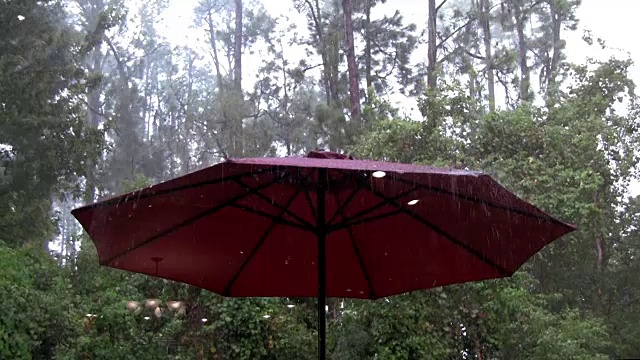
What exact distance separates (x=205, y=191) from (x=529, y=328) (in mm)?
4508

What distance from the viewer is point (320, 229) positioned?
2.97m

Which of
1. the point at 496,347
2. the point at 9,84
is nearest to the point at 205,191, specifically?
the point at 496,347

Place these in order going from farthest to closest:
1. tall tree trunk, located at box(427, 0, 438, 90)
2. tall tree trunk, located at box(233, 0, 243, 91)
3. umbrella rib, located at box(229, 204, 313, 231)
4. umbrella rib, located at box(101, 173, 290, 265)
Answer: tall tree trunk, located at box(233, 0, 243, 91) → tall tree trunk, located at box(427, 0, 438, 90) → umbrella rib, located at box(229, 204, 313, 231) → umbrella rib, located at box(101, 173, 290, 265)

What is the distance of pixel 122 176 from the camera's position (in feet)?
70.7

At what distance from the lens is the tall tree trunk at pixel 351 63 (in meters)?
15.1

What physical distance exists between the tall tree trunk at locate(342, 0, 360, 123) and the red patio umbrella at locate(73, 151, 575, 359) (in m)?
10.8

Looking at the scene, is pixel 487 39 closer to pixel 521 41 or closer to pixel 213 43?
pixel 521 41

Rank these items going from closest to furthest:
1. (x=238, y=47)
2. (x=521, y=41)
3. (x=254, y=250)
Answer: (x=254, y=250)
(x=521, y=41)
(x=238, y=47)

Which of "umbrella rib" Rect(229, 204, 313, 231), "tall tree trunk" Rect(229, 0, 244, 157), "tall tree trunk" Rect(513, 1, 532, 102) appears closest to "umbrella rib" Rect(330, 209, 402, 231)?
"umbrella rib" Rect(229, 204, 313, 231)

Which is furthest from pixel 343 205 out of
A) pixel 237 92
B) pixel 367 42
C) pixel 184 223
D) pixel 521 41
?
pixel 521 41

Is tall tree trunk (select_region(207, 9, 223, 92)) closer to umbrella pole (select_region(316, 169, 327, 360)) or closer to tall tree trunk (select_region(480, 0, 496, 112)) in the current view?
tall tree trunk (select_region(480, 0, 496, 112))

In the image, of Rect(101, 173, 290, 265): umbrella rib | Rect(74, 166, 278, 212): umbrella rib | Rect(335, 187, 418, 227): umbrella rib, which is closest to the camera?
Rect(74, 166, 278, 212): umbrella rib

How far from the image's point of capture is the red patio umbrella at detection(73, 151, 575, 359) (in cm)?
241

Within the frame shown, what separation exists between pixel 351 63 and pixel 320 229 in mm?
13352
